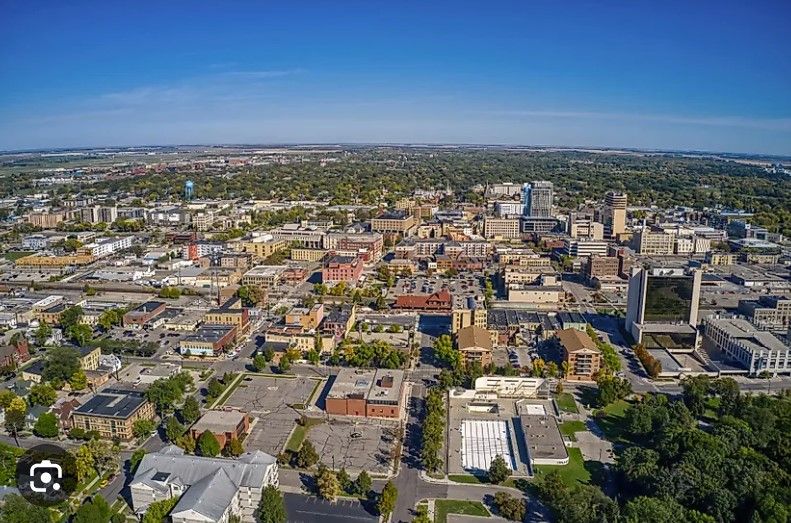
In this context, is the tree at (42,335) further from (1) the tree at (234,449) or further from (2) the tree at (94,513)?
(2) the tree at (94,513)

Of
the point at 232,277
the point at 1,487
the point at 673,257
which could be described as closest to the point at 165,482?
the point at 1,487

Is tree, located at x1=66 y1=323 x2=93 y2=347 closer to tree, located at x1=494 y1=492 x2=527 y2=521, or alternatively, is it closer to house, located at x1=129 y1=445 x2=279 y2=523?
house, located at x1=129 y1=445 x2=279 y2=523

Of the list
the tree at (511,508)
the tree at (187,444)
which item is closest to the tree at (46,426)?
the tree at (187,444)

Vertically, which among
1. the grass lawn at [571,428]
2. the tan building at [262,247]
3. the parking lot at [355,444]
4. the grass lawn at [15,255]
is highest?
the tan building at [262,247]

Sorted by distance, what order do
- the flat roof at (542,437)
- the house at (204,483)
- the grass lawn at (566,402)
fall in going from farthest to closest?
1. the grass lawn at (566,402)
2. the flat roof at (542,437)
3. the house at (204,483)

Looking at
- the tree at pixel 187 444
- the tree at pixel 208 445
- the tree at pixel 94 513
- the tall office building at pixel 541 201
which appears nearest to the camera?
the tree at pixel 94 513

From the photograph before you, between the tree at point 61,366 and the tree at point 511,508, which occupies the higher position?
the tree at point 61,366

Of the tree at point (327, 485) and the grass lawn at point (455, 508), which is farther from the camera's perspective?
the tree at point (327, 485)
